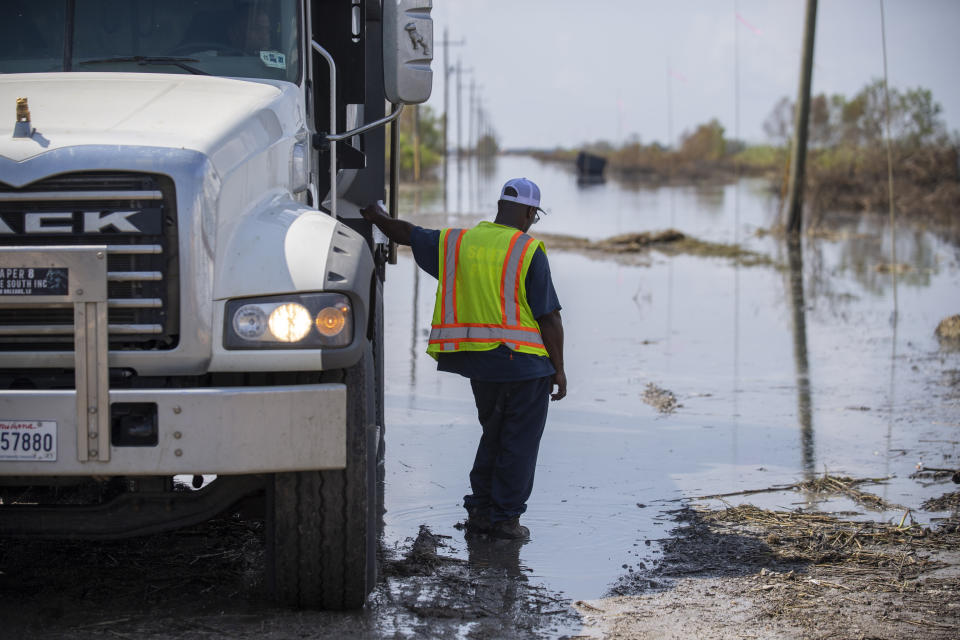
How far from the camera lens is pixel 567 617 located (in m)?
4.85

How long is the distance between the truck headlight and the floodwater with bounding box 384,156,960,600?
5.62 ft

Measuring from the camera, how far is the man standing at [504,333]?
5832 mm

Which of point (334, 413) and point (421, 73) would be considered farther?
point (421, 73)

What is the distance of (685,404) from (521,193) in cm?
372

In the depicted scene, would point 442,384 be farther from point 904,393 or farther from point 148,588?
point 148,588

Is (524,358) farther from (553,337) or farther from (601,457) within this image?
(601,457)

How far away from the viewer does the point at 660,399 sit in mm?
9312

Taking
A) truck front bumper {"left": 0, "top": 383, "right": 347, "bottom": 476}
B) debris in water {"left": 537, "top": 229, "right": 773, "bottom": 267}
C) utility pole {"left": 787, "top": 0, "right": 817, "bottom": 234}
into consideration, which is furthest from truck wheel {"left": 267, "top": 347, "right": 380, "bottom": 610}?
utility pole {"left": 787, "top": 0, "right": 817, "bottom": 234}

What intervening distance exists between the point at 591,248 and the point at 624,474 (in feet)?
50.6

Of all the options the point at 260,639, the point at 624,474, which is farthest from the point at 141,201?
the point at 624,474

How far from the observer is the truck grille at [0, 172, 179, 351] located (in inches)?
164

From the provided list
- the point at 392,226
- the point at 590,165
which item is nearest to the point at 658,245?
the point at 392,226

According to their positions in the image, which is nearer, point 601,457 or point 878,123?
point 601,457

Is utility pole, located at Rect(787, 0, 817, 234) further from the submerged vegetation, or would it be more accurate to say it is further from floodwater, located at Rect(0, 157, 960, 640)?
floodwater, located at Rect(0, 157, 960, 640)
